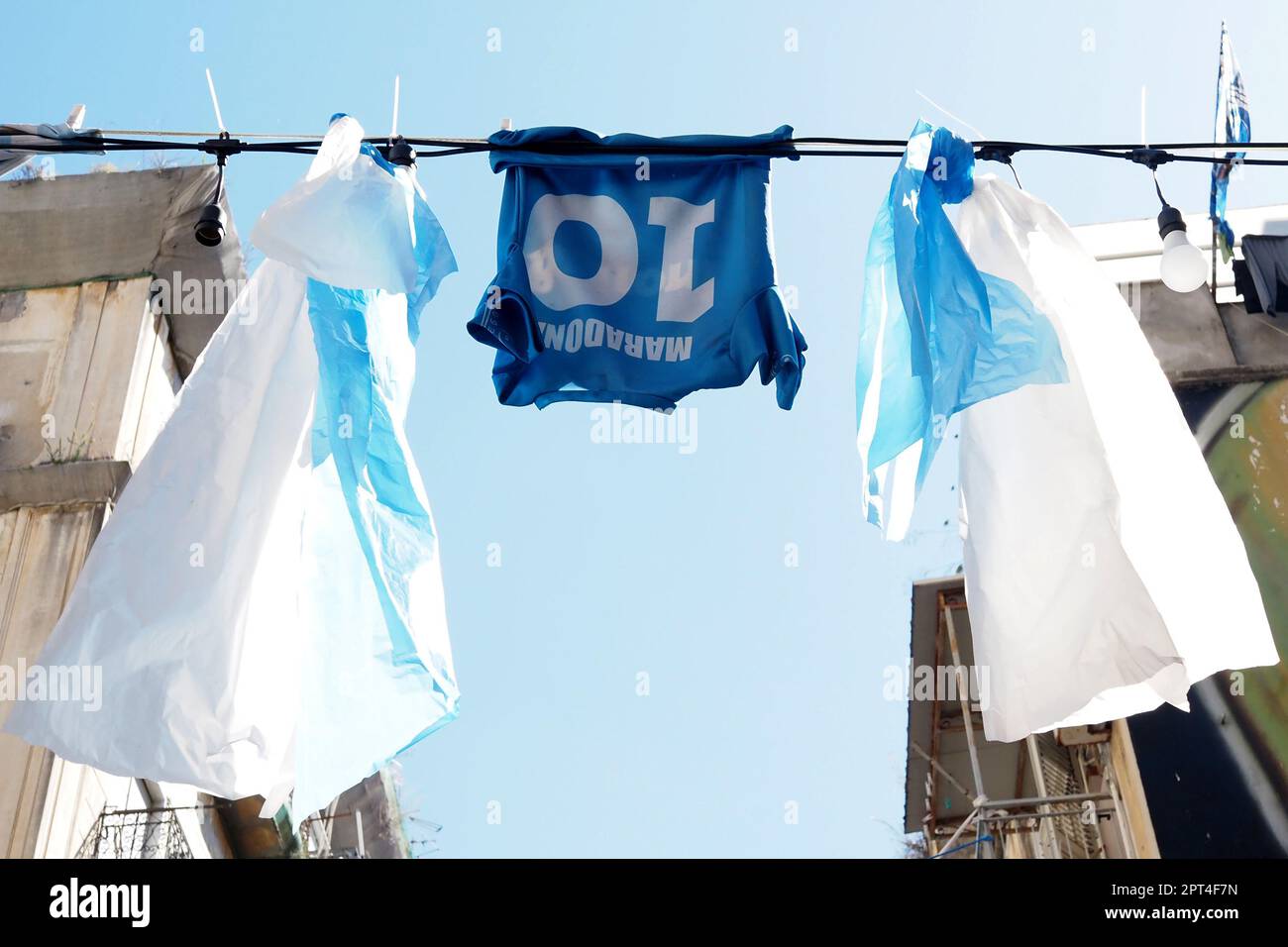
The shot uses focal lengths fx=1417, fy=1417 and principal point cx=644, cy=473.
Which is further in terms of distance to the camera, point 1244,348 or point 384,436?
point 1244,348

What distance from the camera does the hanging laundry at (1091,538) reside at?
4668mm

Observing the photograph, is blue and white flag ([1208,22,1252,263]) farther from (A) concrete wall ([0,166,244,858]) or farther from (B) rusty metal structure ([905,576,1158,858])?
(A) concrete wall ([0,166,244,858])

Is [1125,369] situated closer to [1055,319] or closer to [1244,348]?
[1055,319]

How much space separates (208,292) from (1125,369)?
8.29 m

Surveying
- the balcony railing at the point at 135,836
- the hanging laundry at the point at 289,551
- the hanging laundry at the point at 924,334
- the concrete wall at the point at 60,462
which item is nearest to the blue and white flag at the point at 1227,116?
the hanging laundry at the point at 924,334

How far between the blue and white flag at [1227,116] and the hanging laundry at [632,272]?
13.8ft

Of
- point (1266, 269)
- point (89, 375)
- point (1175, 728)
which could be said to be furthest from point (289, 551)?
point (1266, 269)

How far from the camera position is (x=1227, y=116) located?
28.8ft

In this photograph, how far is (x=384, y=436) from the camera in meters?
5.23

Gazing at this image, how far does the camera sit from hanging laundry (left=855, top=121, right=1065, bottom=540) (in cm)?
501

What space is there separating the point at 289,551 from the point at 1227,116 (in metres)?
6.65

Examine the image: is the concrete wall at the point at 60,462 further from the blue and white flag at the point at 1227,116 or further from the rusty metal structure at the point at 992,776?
the blue and white flag at the point at 1227,116

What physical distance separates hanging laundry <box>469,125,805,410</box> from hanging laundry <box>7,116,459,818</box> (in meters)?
0.41
